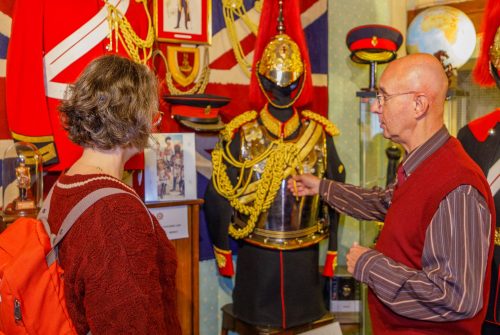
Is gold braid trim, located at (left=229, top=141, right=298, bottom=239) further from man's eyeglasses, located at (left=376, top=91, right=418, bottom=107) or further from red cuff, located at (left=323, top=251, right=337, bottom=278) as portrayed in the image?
man's eyeglasses, located at (left=376, top=91, right=418, bottom=107)

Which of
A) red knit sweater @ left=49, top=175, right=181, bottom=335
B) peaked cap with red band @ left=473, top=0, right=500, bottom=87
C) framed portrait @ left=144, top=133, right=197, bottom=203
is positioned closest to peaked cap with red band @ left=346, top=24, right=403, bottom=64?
peaked cap with red band @ left=473, top=0, right=500, bottom=87

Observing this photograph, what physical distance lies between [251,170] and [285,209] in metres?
0.25

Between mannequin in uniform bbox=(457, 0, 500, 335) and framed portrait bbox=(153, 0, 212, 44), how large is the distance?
131cm

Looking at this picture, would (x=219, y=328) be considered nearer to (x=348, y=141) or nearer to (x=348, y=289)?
(x=348, y=289)

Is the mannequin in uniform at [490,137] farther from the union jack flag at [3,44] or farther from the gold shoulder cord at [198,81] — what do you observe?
the union jack flag at [3,44]

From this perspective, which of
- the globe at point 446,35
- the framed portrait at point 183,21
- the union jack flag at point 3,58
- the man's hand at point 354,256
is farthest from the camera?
the globe at point 446,35

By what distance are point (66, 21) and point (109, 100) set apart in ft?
3.52

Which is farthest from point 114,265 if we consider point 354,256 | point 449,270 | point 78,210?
point 449,270

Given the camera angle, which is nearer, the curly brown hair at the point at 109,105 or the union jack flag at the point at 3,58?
the curly brown hair at the point at 109,105

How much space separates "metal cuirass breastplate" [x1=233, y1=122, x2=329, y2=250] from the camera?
2561 millimetres

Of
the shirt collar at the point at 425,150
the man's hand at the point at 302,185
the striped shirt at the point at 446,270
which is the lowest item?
the striped shirt at the point at 446,270

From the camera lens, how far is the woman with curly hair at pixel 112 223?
1.14 metres

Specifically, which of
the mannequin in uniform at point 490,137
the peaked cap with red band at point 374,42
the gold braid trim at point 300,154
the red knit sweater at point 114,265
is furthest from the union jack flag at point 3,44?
the mannequin in uniform at point 490,137

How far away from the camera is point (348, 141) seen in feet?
11.0
